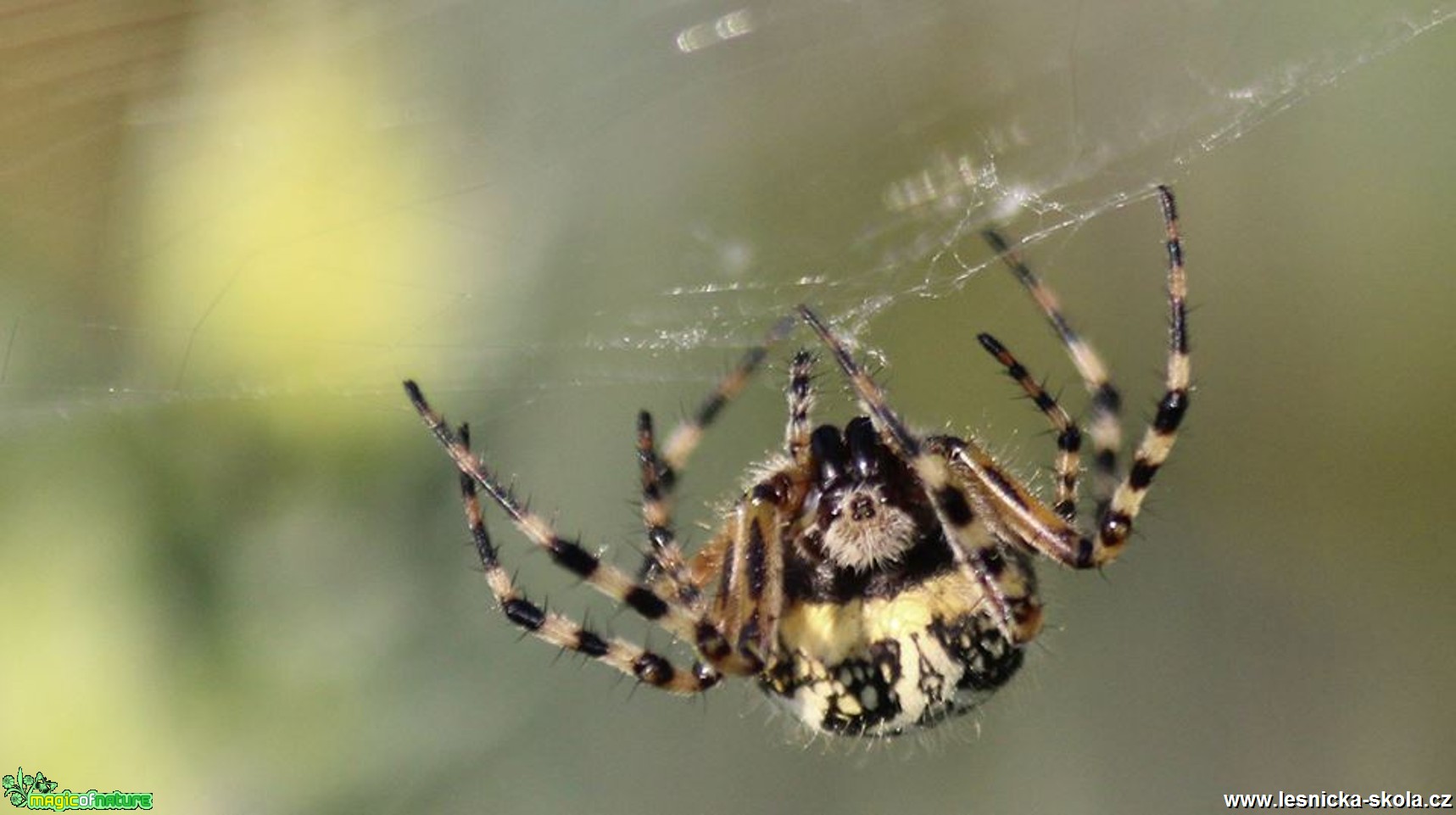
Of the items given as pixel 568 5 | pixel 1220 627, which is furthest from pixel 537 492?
pixel 1220 627

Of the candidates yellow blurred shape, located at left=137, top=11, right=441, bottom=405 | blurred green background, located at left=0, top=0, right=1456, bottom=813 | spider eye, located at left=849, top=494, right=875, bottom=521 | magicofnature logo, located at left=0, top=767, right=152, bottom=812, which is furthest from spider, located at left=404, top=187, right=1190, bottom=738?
magicofnature logo, located at left=0, top=767, right=152, bottom=812

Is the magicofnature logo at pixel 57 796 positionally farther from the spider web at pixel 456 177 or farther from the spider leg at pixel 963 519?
the spider leg at pixel 963 519

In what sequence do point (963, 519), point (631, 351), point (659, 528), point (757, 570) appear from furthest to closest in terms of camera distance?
point (631, 351), point (659, 528), point (757, 570), point (963, 519)

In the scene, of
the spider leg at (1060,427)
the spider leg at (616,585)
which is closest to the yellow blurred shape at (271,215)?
the spider leg at (616,585)

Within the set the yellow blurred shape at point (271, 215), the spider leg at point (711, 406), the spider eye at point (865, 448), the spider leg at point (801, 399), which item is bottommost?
the spider eye at point (865, 448)

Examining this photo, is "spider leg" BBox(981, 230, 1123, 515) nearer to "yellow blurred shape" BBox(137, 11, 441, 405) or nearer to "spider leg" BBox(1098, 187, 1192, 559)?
"spider leg" BBox(1098, 187, 1192, 559)

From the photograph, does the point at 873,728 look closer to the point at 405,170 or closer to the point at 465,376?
the point at 465,376

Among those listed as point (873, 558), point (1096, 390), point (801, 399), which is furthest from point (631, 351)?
point (1096, 390)

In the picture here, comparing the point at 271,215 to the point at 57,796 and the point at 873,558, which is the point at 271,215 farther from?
the point at 873,558
